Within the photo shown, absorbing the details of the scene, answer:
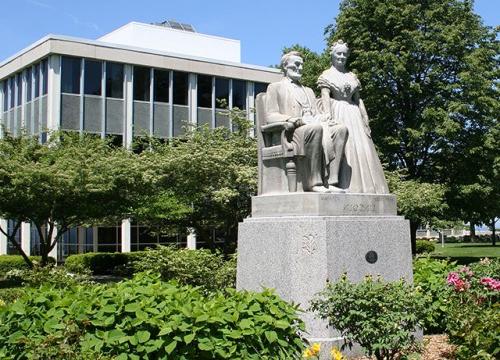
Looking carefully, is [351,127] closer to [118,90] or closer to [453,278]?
[453,278]

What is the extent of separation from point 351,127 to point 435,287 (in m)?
2.36

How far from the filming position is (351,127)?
862 cm

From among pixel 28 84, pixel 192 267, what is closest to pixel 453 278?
pixel 192 267

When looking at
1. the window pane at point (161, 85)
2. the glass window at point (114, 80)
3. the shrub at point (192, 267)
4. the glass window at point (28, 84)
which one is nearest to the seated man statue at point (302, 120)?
the shrub at point (192, 267)

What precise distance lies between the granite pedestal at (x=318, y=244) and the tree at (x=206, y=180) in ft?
42.4

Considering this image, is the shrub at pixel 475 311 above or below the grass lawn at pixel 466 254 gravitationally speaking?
above

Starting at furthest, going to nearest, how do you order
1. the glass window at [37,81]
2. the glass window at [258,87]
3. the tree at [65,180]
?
the glass window at [258,87] → the glass window at [37,81] → the tree at [65,180]

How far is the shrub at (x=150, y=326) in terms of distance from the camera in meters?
5.36

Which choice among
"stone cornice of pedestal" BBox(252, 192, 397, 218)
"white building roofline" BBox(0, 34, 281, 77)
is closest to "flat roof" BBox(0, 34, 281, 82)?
"white building roofline" BBox(0, 34, 281, 77)

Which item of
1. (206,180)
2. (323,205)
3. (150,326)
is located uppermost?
(206,180)

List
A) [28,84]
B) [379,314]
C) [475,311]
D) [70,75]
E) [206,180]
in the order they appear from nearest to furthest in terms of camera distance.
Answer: [379,314], [475,311], [206,180], [70,75], [28,84]

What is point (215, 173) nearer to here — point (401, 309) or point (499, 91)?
point (499, 91)

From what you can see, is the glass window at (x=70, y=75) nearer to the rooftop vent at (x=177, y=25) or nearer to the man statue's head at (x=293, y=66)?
the rooftop vent at (x=177, y=25)

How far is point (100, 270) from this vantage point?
2936 centimetres
